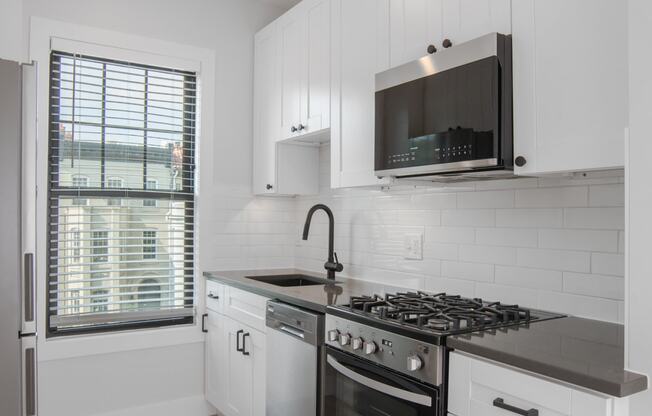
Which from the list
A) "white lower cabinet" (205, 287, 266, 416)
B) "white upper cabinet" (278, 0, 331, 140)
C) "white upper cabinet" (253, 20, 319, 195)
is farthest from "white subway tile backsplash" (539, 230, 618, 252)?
"white upper cabinet" (253, 20, 319, 195)

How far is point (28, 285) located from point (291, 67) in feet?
5.91

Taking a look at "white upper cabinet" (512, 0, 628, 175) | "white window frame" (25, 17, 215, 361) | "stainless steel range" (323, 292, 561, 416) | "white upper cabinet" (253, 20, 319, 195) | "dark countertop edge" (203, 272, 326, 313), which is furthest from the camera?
"white upper cabinet" (253, 20, 319, 195)

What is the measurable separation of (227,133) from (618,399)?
2791mm

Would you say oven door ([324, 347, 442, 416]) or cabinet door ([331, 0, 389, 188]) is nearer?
oven door ([324, 347, 442, 416])

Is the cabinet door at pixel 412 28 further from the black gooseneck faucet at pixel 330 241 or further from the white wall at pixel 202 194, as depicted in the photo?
the white wall at pixel 202 194

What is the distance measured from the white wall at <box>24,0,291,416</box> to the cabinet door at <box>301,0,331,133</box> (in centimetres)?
75

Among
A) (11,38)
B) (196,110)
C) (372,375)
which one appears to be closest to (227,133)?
(196,110)

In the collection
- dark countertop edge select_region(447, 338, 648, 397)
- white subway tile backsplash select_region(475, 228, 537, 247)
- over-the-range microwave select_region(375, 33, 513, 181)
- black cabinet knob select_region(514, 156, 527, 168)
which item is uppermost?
over-the-range microwave select_region(375, 33, 513, 181)

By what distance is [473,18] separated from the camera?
187 cm

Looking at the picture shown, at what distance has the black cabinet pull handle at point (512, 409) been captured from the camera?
Answer: 1282 mm

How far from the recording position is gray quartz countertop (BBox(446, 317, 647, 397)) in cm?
117

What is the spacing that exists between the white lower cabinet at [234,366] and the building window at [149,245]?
0.51m

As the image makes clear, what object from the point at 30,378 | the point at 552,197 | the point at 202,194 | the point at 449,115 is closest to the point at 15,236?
the point at 30,378

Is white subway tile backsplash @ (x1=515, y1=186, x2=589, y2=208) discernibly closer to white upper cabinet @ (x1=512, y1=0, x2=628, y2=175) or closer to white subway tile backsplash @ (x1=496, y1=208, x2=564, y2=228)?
white subway tile backsplash @ (x1=496, y1=208, x2=564, y2=228)
